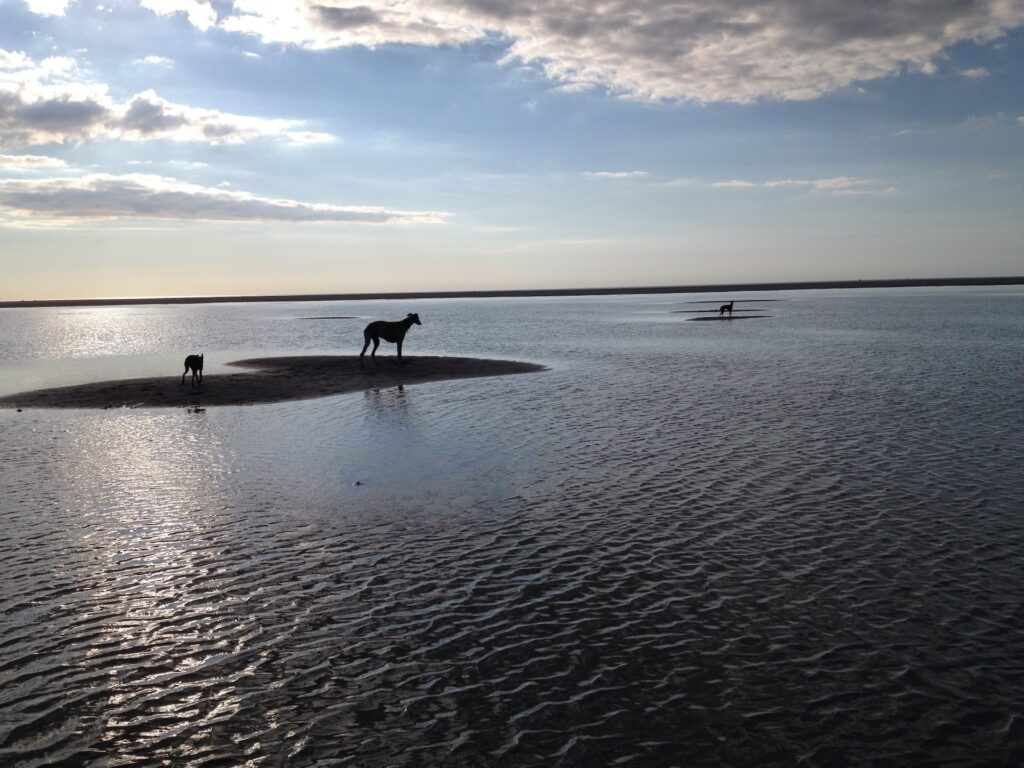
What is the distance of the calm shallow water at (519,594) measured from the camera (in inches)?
267

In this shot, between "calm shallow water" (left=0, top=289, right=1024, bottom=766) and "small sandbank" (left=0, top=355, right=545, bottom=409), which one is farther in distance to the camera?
"small sandbank" (left=0, top=355, right=545, bottom=409)

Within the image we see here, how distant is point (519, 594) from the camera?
10.0 metres

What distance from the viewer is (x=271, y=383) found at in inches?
1344

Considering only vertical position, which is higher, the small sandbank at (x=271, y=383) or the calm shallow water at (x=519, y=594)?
the small sandbank at (x=271, y=383)

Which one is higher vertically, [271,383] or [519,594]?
[271,383]

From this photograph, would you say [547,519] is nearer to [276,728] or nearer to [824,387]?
[276,728]

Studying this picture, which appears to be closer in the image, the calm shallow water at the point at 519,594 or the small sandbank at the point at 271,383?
the calm shallow water at the point at 519,594

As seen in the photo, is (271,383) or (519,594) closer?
(519,594)

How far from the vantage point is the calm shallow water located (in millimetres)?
6781

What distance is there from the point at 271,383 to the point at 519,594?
26855 mm

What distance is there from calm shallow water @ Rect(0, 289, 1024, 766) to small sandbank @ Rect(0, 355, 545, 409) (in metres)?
7.74

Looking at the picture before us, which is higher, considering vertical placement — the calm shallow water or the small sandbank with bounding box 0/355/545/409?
the small sandbank with bounding box 0/355/545/409

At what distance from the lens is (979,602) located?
9391 millimetres

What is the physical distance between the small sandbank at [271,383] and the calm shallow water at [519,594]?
25.4 ft
